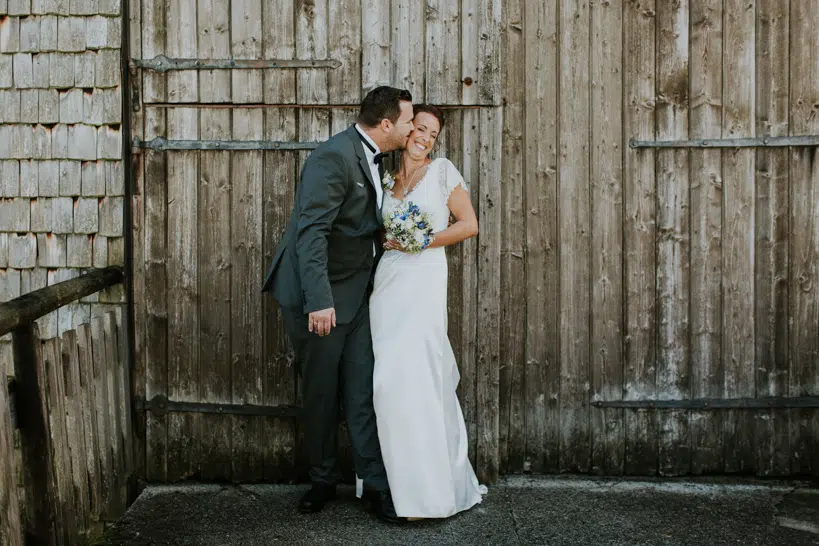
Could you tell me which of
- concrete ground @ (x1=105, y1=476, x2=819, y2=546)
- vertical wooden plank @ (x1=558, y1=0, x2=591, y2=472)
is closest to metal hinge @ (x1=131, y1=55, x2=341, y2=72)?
vertical wooden plank @ (x1=558, y1=0, x2=591, y2=472)

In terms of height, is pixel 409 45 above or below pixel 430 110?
above

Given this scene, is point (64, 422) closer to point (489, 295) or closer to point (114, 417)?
point (114, 417)

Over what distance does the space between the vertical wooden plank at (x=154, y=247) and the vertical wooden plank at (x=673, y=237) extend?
2588 millimetres

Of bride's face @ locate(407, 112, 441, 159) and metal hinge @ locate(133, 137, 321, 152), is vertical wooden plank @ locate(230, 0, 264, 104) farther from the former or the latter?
bride's face @ locate(407, 112, 441, 159)

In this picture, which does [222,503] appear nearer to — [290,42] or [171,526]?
[171,526]

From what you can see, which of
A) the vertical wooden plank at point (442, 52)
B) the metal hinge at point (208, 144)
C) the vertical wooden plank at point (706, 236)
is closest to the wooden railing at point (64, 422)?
the metal hinge at point (208, 144)

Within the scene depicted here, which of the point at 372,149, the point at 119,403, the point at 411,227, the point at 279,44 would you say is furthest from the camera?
the point at 279,44

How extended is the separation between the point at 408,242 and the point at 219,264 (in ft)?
3.61

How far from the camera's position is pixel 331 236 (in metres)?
4.02

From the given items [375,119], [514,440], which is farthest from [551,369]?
[375,119]

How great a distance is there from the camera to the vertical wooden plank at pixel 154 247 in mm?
4418

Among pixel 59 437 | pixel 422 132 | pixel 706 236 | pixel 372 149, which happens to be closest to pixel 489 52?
pixel 422 132

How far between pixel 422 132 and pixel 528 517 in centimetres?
192

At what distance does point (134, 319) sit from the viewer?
452 cm
